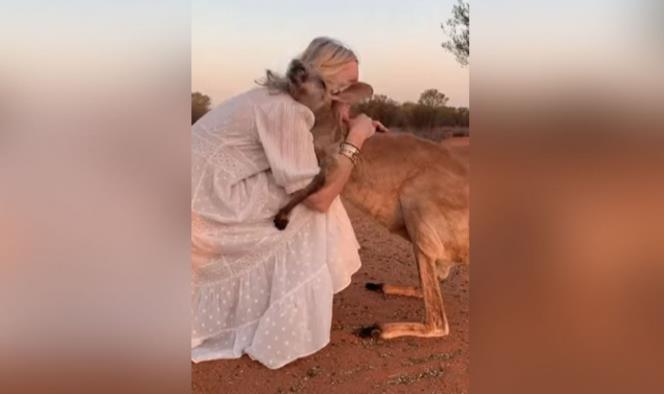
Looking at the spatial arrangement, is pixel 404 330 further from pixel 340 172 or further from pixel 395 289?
pixel 340 172

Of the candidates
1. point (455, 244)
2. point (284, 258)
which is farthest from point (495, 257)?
point (284, 258)

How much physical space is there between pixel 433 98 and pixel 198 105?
38.0 inches

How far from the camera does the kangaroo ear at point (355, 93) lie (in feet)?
10.7

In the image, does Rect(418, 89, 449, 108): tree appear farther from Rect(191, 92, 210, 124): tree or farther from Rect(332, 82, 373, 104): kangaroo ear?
Rect(191, 92, 210, 124): tree

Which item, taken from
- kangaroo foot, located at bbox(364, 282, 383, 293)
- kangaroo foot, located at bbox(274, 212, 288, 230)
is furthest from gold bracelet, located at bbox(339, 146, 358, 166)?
kangaroo foot, located at bbox(364, 282, 383, 293)

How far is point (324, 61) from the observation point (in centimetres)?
323

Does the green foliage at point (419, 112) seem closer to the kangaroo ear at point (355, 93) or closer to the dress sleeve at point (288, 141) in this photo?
the kangaroo ear at point (355, 93)

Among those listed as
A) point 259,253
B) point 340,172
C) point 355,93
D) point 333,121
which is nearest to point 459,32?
point 355,93

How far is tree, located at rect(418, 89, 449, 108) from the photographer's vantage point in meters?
3.27

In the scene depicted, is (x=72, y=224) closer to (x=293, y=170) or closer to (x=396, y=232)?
(x=293, y=170)

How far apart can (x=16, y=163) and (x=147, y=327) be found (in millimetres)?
861

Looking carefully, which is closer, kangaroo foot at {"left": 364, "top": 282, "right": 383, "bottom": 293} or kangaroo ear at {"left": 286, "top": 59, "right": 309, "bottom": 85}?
kangaroo ear at {"left": 286, "top": 59, "right": 309, "bottom": 85}

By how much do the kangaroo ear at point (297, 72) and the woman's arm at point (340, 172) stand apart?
26cm

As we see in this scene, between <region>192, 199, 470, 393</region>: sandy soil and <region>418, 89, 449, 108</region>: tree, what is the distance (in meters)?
0.55
